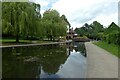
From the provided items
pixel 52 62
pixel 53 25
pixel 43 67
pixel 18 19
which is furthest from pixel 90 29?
pixel 43 67

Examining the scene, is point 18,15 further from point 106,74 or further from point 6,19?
point 106,74

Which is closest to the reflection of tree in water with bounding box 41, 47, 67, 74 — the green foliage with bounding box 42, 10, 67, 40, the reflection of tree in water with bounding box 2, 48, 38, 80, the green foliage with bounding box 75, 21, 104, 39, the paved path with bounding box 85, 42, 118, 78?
the reflection of tree in water with bounding box 2, 48, 38, 80

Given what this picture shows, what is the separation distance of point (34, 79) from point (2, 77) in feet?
4.49

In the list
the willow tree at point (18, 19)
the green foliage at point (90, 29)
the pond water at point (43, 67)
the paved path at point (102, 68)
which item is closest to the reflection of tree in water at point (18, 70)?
the pond water at point (43, 67)

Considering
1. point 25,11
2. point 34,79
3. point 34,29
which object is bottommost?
point 34,79

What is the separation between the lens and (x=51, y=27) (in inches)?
2069

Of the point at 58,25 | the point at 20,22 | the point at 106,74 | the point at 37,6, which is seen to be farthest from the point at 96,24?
the point at 106,74

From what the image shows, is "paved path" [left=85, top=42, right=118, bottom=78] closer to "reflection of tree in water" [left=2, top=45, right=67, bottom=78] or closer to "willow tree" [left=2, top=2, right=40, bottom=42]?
"reflection of tree in water" [left=2, top=45, right=67, bottom=78]

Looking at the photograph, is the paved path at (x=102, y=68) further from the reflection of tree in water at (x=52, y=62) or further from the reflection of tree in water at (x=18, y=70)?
the reflection of tree in water at (x=18, y=70)

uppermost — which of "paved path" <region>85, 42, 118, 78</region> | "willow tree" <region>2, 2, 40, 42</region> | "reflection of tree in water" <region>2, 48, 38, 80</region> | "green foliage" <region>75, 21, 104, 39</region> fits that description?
"green foliage" <region>75, 21, 104, 39</region>

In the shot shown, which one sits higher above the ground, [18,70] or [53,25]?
[53,25]

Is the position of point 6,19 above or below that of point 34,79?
above

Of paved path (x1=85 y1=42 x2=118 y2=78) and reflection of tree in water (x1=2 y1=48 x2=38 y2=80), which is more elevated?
paved path (x1=85 y1=42 x2=118 y2=78)

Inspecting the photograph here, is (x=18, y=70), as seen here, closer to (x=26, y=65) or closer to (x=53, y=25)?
(x=26, y=65)
